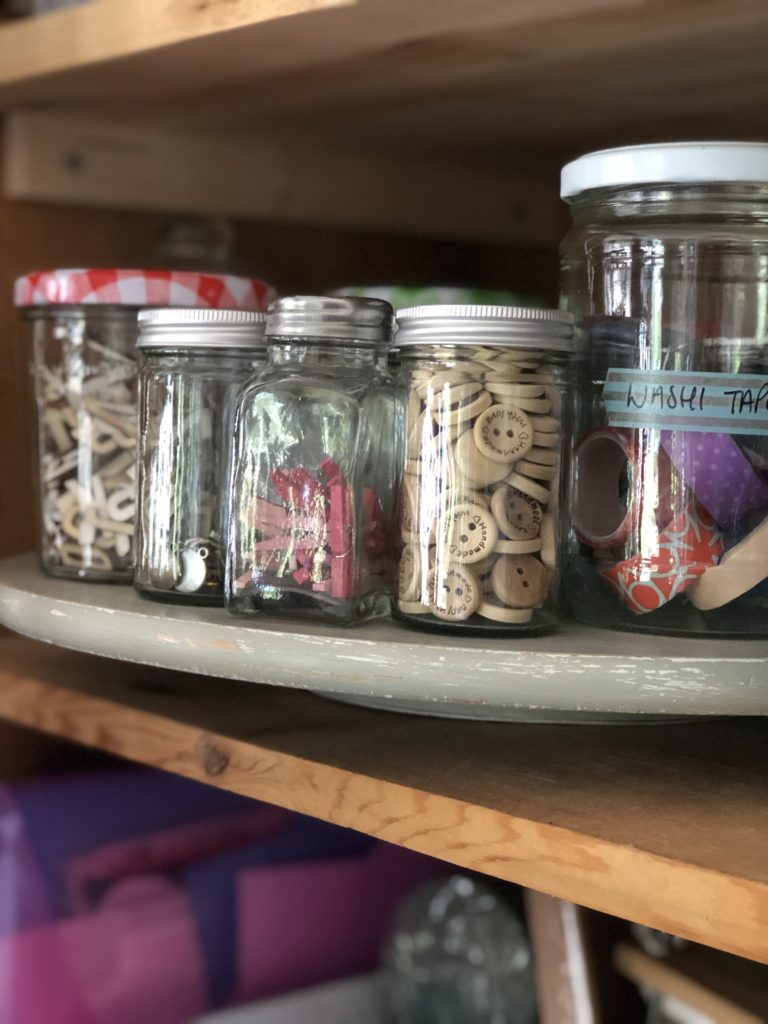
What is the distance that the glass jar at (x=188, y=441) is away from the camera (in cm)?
68

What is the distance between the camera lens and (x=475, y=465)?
22.9 inches

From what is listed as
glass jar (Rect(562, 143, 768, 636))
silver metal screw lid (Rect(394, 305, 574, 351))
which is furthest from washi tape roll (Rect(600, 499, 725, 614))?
silver metal screw lid (Rect(394, 305, 574, 351))

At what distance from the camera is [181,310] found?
67 cm

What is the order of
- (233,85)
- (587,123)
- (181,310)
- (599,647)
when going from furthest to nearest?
1. (587,123)
2. (233,85)
3. (181,310)
4. (599,647)

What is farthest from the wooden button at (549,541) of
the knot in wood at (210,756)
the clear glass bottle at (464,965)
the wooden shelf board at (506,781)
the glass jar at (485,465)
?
the clear glass bottle at (464,965)

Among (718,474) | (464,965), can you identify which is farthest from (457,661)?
(464,965)

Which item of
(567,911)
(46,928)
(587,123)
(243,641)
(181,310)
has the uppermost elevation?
(587,123)

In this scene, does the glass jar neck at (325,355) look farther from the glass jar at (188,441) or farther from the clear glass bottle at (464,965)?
the clear glass bottle at (464,965)

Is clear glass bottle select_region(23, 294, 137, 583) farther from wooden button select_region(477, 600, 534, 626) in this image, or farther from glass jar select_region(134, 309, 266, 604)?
wooden button select_region(477, 600, 534, 626)

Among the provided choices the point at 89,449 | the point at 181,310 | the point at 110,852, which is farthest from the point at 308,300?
the point at 110,852

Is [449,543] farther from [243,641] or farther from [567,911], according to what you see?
[567,911]

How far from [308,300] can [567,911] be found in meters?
0.39

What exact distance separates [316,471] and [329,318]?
8cm

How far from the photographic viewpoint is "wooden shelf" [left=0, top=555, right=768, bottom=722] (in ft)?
1.76
